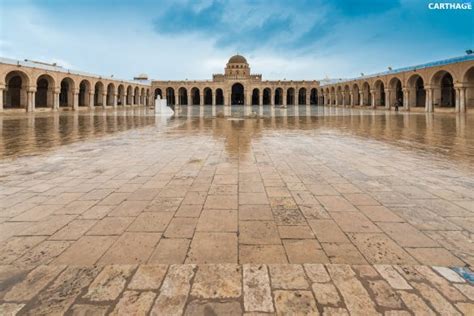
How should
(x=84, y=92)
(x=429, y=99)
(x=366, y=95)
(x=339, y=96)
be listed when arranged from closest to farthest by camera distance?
(x=429, y=99)
(x=84, y=92)
(x=366, y=95)
(x=339, y=96)

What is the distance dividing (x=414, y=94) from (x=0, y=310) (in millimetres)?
34807

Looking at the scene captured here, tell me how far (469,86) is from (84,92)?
40484 millimetres

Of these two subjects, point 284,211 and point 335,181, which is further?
point 335,181

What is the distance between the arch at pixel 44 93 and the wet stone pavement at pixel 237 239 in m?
28.9

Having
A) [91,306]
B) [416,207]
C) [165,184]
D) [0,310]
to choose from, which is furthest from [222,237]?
[416,207]

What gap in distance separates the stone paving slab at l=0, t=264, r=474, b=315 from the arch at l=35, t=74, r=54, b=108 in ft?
109

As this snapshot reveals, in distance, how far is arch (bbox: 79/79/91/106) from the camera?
36.1 metres

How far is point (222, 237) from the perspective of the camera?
288 centimetres

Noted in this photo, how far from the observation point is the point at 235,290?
206cm

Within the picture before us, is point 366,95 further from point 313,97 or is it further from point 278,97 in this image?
point 278,97

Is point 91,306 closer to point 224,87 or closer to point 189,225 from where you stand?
point 189,225

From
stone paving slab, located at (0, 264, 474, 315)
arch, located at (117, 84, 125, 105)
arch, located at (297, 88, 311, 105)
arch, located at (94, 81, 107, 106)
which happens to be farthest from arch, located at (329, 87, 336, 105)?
stone paving slab, located at (0, 264, 474, 315)

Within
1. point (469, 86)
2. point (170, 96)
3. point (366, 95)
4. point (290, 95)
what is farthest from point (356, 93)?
point (170, 96)

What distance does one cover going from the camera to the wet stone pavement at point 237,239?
6.47 ft
